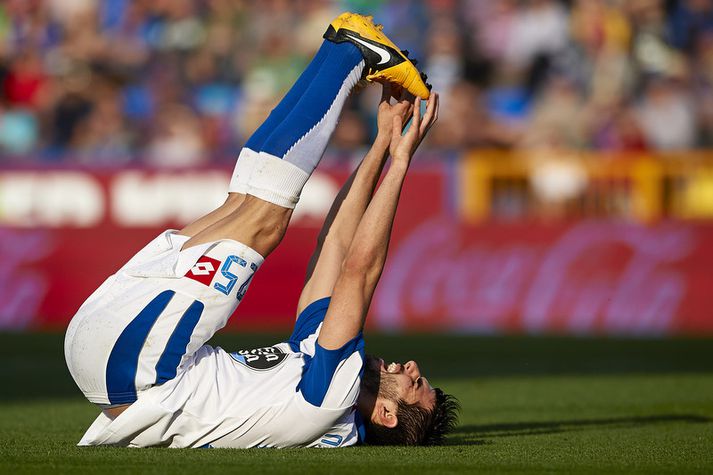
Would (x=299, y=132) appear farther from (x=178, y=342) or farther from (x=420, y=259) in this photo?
(x=420, y=259)

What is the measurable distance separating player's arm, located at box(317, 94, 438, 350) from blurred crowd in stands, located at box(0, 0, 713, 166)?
9.39 metres

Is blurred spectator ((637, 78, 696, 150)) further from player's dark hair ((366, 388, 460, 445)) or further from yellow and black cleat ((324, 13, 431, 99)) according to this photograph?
player's dark hair ((366, 388, 460, 445))

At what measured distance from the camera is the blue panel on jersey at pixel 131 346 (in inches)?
218

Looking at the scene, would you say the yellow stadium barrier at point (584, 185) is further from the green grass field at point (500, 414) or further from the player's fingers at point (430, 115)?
the player's fingers at point (430, 115)

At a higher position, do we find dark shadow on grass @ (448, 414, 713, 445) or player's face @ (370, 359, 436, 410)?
player's face @ (370, 359, 436, 410)

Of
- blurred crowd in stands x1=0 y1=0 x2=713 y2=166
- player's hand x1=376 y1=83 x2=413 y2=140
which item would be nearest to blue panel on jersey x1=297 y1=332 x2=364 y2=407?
A: player's hand x1=376 y1=83 x2=413 y2=140

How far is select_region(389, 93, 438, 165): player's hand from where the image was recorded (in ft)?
19.9

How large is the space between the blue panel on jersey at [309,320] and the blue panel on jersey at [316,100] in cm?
105

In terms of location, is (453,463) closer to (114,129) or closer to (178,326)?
(178,326)

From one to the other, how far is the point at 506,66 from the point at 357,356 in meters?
11.6

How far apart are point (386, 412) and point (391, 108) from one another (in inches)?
64.0

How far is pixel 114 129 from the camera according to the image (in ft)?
53.0

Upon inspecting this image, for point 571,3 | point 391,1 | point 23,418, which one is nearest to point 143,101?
point 391,1

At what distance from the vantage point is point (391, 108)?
6449 mm
